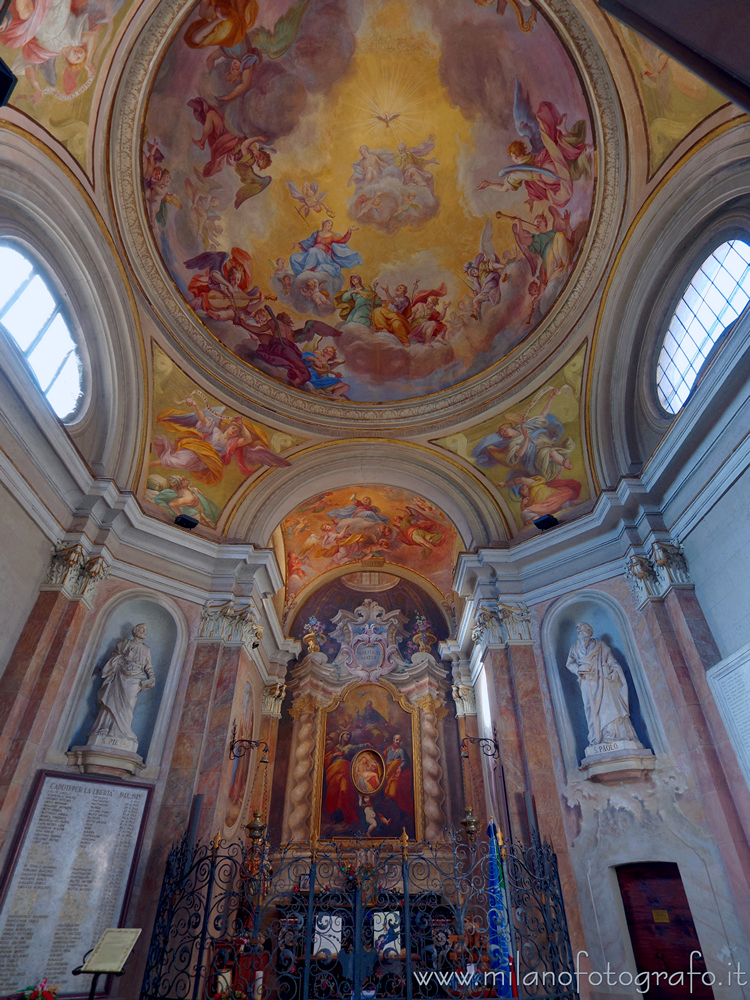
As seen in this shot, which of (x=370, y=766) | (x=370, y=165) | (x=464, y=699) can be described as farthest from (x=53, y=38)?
(x=370, y=766)

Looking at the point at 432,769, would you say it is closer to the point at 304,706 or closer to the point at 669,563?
the point at 304,706

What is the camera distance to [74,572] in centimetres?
Answer: 1030

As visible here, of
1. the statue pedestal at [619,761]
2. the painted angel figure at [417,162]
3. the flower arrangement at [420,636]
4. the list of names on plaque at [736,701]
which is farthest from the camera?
the flower arrangement at [420,636]

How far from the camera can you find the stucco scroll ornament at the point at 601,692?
992cm

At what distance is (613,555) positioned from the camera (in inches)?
455

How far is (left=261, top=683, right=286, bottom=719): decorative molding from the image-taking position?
642 inches

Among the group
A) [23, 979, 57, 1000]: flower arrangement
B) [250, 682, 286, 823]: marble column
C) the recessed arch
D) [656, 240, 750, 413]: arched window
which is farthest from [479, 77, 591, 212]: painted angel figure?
[23, 979, 57, 1000]: flower arrangement

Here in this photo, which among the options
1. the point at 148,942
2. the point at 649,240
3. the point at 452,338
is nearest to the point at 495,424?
the point at 452,338

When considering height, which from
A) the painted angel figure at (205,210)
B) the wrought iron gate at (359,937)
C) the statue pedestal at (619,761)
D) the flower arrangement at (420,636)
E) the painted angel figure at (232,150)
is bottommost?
the wrought iron gate at (359,937)

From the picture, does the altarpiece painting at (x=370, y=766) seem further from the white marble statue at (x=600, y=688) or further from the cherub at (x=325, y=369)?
the cherub at (x=325, y=369)

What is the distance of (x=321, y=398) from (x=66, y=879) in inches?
434

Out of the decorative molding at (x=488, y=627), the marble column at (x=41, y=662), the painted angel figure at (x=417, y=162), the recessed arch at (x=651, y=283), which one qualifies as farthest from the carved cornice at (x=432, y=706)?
the painted angel figure at (x=417, y=162)

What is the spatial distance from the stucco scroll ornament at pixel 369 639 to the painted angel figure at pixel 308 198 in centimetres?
1155

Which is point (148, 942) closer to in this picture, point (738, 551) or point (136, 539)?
point (136, 539)
